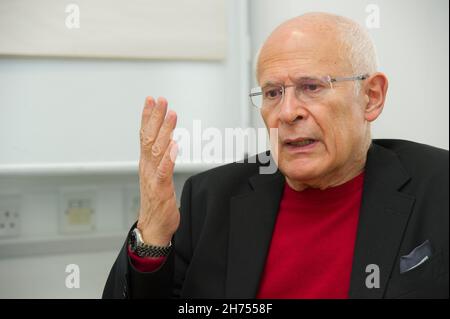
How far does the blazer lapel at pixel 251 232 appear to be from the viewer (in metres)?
1.13

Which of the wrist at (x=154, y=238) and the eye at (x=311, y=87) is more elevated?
the eye at (x=311, y=87)

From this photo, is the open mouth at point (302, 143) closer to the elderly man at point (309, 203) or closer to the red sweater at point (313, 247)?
the elderly man at point (309, 203)

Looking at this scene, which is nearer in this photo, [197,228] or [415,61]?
[197,228]

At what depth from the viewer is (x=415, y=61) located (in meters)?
1.55

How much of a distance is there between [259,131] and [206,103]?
204 mm

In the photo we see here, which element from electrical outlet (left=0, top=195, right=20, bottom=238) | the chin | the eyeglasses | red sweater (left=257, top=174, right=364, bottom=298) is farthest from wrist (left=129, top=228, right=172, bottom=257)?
electrical outlet (left=0, top=195, right=20, bottom=238)

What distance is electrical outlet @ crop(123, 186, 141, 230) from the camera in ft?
5.26

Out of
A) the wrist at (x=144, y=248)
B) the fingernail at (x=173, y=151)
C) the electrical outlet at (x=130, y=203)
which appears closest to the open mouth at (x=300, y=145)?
the fingernail at (x=173, y=151)

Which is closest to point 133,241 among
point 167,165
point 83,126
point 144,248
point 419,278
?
point 144,248

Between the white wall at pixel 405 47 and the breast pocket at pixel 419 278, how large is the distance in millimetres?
679

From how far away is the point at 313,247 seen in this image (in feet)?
3.79

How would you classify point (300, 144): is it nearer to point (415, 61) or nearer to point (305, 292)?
point (305, 292)

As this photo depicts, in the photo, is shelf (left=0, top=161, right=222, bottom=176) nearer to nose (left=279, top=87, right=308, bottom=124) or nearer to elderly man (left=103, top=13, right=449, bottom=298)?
elderly man (left=103, top=13, right=449, bottom=298)
